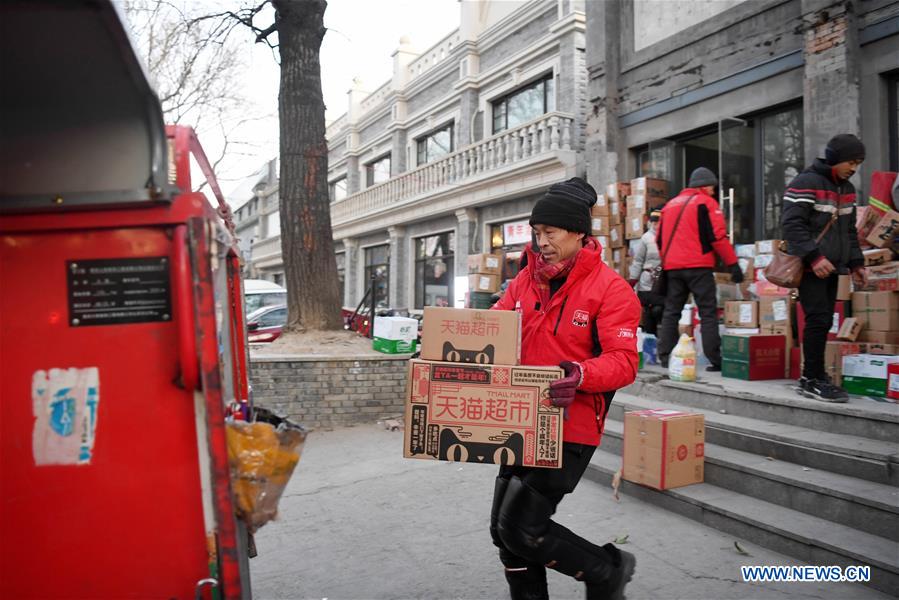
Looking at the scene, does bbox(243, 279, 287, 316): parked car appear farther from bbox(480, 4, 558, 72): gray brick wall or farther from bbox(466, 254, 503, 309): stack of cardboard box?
bbox(480, 4, 558, 72): gray brick wall

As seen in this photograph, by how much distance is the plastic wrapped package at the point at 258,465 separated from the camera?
6.01ft

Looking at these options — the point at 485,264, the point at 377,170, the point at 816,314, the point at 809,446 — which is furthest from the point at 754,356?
the point at 377,170

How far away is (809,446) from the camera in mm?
3969

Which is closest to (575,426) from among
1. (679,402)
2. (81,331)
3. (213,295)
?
(213,295)

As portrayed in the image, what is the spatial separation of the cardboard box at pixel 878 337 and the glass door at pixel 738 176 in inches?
131

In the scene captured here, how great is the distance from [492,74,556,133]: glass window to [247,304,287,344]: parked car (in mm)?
7387

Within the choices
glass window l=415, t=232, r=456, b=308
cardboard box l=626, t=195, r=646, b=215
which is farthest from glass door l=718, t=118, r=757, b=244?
glass window l=415, t=232, r=456, b=308

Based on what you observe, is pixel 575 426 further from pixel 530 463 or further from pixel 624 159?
pixel 624 159

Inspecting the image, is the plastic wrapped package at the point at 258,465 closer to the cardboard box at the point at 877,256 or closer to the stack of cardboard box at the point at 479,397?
the stack of cardboard box at the point at 479,397

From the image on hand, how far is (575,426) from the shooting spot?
2.46 meters

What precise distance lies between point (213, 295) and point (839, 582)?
3.35m

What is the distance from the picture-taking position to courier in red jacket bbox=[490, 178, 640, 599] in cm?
241

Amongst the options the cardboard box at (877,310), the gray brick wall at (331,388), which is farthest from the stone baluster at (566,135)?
the cardboard box at (877,310)

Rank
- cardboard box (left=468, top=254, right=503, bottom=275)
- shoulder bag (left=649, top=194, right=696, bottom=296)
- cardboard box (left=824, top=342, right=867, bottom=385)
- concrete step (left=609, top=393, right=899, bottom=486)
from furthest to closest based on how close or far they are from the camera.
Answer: cardboard box (left=468, top=254, right=503, bottom=275)
shoulder bag (left=649, top=194, right=696, bottom=296)
cardboard box (left=824, top=342, right=867, bottom=385)
concrete step (left=609, top=393, right=899, bottom=486)
